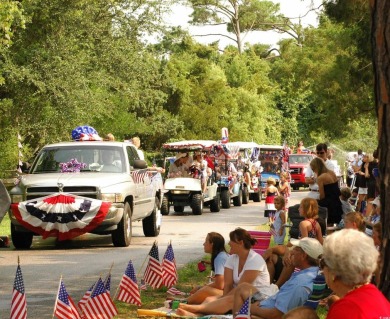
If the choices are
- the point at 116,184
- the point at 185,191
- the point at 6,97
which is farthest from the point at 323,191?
the point at 6,97

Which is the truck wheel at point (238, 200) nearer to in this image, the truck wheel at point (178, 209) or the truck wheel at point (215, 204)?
the truck wheel at point (215, 204)

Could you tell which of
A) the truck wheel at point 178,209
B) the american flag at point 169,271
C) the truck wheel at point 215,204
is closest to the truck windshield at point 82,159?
the american flag at point 169,271

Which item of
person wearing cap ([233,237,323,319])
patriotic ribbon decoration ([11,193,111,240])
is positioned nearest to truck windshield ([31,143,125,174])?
patriotic ribbon decoration ([11,193,111,240])

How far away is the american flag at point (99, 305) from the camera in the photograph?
1130 centimetres

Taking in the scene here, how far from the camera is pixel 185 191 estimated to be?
108 feet

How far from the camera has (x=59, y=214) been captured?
19.5m

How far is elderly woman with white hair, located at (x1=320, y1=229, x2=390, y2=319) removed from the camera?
5965 mm

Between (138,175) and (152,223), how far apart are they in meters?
2.07

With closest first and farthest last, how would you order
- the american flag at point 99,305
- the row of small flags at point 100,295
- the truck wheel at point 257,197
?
the row of small flags at point 100,295 < the american flag at point 99,305 < the truck wheel at point 257,197

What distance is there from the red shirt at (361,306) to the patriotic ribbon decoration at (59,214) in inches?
540

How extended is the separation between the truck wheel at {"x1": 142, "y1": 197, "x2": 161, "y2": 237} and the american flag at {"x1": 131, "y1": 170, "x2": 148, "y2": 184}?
1.34m

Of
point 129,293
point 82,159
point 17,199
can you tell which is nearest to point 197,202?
point 82,159

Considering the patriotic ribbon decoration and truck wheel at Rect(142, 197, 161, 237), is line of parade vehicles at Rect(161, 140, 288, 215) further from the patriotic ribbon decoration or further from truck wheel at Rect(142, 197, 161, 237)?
the patriotic ribbon decoration

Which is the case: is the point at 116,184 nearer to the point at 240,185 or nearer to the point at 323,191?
the point at 323,191
